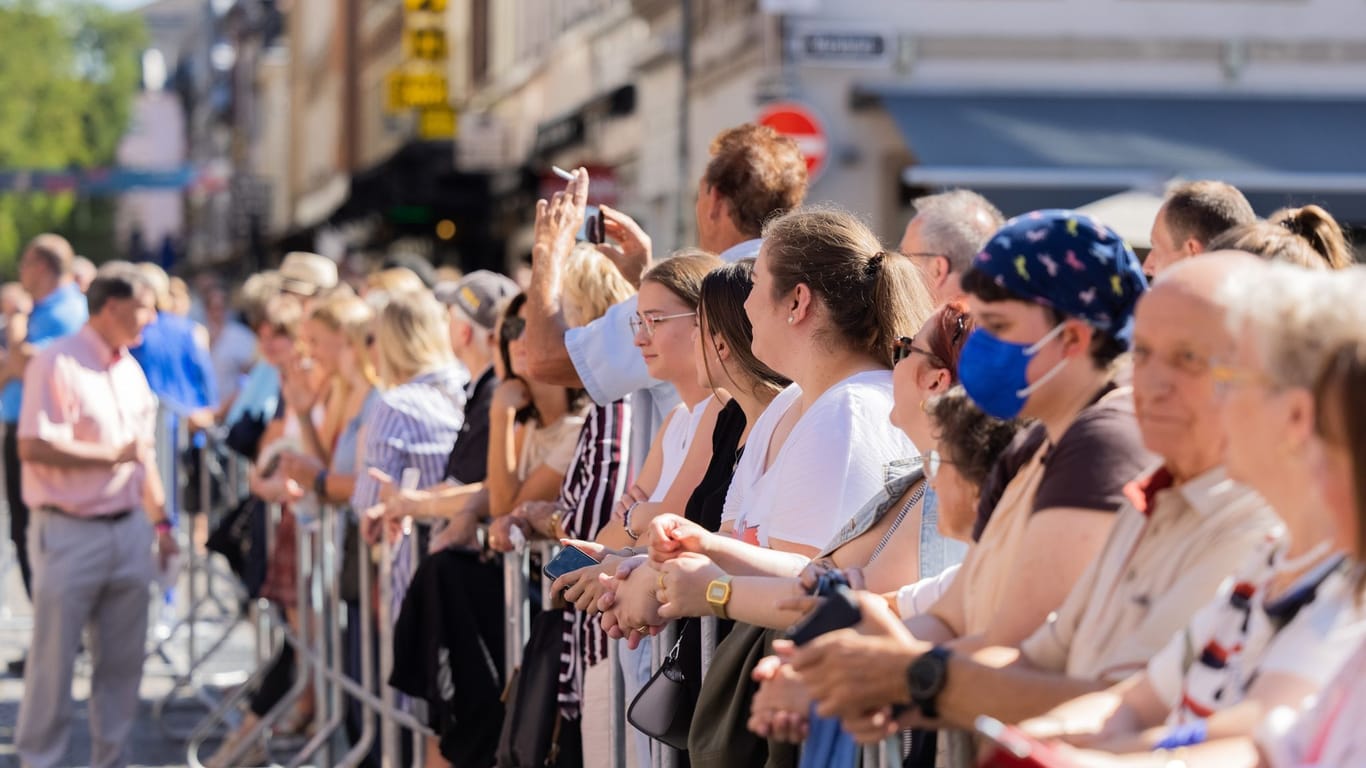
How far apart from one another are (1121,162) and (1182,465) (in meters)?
12.4

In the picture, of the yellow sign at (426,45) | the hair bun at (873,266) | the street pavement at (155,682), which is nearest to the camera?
the hair bun at (873,266)

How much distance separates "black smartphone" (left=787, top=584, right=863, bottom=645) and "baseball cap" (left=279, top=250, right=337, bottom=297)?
7858mm

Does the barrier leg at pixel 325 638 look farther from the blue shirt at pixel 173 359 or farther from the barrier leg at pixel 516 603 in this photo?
the blue shirt at pixel 173 359

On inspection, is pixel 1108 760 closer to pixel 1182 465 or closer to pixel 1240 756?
pixel 1240 756

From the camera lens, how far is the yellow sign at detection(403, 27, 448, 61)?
31.4 m

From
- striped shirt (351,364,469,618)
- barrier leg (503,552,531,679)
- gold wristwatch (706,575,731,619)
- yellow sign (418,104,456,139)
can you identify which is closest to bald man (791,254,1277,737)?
gold wristwatch (706,575,731,619)

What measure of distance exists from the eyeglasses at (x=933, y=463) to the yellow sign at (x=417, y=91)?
1102 inches

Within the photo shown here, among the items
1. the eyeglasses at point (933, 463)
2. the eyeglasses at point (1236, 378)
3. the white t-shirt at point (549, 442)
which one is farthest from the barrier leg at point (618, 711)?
the eyeglasses at point (1236, 378)

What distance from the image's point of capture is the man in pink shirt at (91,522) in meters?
8.43

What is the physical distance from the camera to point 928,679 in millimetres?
3100

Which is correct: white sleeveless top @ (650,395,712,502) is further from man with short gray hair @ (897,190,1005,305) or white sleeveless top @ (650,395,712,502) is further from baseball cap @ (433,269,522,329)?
baseball cap @ (433,269,522,329)

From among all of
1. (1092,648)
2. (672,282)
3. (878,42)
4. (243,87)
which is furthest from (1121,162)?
(243,87)

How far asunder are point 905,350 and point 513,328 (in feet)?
8.63

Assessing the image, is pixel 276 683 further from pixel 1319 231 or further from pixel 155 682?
pixel 1319 231
